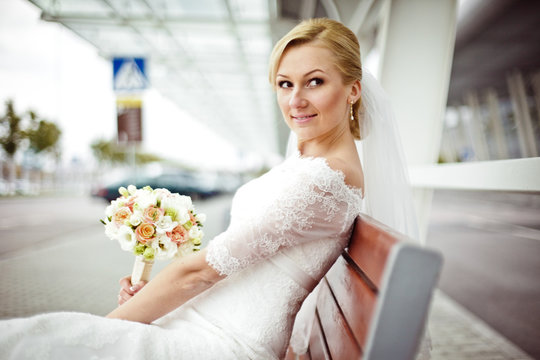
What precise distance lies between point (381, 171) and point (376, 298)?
3.32 feet

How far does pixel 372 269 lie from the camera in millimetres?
1009

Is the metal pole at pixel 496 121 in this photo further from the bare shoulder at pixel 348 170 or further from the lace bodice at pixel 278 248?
the lace bodice at pixel 278 248

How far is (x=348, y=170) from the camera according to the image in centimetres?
144

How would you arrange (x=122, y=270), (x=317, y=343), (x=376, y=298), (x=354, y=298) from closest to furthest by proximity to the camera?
1. (x=376, y=298)
2. (x=354, y=298)
3. (x=317, y=343)
4. (x=122, y=270)

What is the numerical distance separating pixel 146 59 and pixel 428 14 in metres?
4.31

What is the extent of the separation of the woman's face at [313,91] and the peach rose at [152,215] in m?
0.72

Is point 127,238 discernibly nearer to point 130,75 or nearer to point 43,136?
point 130,75

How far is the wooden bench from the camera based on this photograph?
691mm

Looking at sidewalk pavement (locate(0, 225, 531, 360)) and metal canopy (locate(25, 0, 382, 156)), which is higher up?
metal canopy (locate(25, 0, 382, 156))

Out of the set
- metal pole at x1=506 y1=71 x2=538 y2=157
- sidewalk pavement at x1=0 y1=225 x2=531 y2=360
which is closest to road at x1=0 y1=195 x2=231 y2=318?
sidewalk pavement at x1=0 y1=225 x2=531 y2=360

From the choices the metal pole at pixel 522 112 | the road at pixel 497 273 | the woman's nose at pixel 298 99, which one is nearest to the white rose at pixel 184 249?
the woman's nose at pixel 298 99

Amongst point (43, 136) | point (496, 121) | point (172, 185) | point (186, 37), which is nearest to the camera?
point (186, 37)

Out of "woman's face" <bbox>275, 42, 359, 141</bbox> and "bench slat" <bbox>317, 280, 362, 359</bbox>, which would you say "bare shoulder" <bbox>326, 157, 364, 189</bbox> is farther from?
"bench slat" <bbox>317, 280, 362, 359</bbox>

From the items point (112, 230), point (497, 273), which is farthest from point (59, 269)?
point (497, 273)
